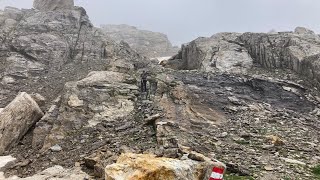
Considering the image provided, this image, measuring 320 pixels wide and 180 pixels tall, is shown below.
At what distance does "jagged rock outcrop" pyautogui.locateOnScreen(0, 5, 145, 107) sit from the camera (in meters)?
35.3

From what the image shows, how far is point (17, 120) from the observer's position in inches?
992

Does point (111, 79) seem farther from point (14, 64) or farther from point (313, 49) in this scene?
point (313, 49)

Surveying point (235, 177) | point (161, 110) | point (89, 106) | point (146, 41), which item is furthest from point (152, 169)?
point (146, 41)

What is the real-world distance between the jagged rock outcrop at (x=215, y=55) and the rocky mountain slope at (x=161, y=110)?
109mm

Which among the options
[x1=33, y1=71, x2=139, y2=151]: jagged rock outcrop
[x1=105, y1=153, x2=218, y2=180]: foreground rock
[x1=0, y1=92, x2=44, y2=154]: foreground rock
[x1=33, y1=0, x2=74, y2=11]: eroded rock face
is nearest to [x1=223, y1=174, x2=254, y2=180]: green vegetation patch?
[x1=105, y1=153, x2=218, y2=180]: foreground rock

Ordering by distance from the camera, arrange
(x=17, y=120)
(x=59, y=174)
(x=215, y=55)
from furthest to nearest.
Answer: (x=215, y=55)
(x=17, y=120)
(x=59, y=174)

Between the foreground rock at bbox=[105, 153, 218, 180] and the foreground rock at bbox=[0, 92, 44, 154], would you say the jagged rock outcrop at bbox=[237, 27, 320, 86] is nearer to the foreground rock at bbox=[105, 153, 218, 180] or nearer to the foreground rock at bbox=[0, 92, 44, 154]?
the foreground rock at bbox=[0, 92, 44, 154]

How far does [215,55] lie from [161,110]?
48.8 feet

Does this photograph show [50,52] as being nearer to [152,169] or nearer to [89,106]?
[89,106]

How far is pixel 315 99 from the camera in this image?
2936cm

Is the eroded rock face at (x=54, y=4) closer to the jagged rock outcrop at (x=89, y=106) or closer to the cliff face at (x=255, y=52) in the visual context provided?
the cliff face at (x=255, y=52)

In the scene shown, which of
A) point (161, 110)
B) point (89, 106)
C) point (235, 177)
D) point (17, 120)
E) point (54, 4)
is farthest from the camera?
point (54, 4)

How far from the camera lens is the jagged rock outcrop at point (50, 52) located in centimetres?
3528

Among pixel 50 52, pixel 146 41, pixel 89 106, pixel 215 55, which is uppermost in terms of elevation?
pixel 215 55
